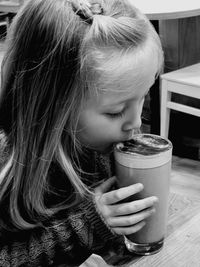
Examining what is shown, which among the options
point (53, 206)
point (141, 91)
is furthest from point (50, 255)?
point (141, 91)

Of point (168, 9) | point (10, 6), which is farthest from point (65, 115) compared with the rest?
point (10, 6)

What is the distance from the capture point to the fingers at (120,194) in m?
0.83

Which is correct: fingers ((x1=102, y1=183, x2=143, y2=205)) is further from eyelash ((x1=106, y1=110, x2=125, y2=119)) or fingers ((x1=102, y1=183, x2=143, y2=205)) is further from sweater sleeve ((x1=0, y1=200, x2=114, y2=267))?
eyelash ((x1=106, y1=110, x2=125, y2=119))

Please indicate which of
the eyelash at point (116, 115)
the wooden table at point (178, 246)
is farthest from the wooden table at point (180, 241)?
the eyelash at point (116, 115)

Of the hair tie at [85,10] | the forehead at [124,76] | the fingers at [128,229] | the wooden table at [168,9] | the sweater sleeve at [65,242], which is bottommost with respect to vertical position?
the sweater sleeve at [65,242]

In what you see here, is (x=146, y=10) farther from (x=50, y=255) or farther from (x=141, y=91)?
(x=50, y=255)

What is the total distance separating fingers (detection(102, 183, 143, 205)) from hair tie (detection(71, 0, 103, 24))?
342 millimetres

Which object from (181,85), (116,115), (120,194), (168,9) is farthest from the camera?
(181,85)

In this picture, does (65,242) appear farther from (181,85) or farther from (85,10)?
(181,85)

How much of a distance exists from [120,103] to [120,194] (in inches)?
7.6

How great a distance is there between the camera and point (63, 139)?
1009mm

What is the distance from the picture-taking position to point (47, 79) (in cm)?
94

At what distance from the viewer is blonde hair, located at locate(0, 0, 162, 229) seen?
91cm

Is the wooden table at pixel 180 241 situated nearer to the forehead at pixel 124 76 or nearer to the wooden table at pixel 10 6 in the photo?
the forehead at pixel 124 76
